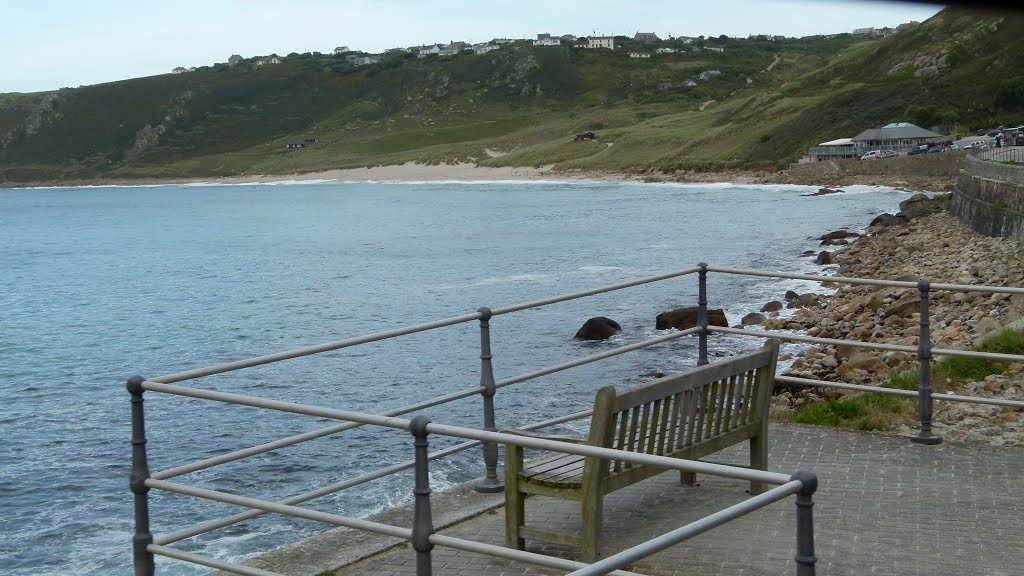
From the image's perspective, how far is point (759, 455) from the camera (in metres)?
7.00

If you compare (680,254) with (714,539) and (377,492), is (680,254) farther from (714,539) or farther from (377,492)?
(714,539)

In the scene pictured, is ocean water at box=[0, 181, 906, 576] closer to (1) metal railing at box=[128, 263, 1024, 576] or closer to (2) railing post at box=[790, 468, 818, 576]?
(1) metal railing at box=[128, 263, 1024, 576]

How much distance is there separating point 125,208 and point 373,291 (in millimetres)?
95668

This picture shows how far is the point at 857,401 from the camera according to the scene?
9344 millimetres

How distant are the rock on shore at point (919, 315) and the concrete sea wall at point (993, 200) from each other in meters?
0.50

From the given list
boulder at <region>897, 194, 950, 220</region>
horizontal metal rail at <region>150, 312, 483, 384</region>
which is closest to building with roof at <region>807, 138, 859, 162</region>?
boulder at <region>897, 194, 950, 220</region>

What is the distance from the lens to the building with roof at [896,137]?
9912 centimetres

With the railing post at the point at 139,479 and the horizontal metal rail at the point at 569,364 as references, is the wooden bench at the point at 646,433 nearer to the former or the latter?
the horizontal metal rail at the point at 569,364

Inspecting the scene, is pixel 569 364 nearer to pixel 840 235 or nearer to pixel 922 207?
pixel 840 235

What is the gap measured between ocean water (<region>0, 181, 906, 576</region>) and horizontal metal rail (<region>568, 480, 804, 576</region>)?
11.0 meters

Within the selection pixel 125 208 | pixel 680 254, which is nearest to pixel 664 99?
pixel 125 208

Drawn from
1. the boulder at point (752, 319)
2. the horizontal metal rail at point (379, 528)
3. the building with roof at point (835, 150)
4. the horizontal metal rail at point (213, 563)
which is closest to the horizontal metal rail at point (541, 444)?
the horizontal metal rail at point (379, 528)

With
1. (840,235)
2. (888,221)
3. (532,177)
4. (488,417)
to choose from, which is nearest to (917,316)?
(488,417)

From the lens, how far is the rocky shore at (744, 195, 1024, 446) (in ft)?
33.8
